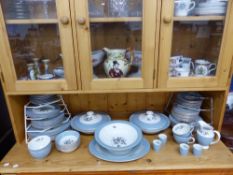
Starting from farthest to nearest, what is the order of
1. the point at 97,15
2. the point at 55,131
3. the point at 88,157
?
1. the point at 55,131
2. the point at 88,157
3. the point at 97,15

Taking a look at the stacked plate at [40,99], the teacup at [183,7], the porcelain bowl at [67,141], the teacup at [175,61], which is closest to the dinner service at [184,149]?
the teacup at [175,61]

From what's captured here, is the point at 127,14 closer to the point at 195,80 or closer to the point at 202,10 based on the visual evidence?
the point at 202,10

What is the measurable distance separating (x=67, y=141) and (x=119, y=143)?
294 mm

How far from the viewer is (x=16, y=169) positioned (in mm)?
928

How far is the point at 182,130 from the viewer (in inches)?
42.8

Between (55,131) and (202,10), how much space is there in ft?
3.38

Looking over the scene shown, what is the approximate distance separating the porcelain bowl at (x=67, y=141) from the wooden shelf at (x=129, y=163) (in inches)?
1.1

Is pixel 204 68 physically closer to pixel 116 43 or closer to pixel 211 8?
pixel 211 8

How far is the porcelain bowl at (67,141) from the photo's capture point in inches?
40.1

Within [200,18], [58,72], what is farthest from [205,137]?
[58,72]

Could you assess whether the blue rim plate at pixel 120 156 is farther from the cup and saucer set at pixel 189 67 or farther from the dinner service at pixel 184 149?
the cup and saucer set at pixel 189 67

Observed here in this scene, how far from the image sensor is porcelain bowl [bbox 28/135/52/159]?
0.96 meters

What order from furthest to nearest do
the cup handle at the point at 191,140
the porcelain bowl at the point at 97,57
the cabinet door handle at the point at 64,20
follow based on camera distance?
the cup handle at the point at 191,140, the porcelain bowl at the point at 97,57, the cabinet door handle at the point at 64,20

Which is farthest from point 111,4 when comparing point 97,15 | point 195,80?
point 195,80
